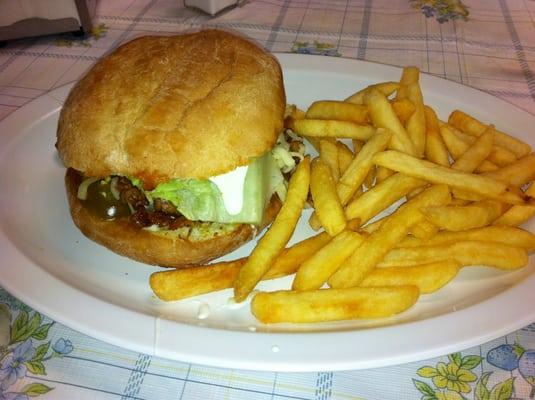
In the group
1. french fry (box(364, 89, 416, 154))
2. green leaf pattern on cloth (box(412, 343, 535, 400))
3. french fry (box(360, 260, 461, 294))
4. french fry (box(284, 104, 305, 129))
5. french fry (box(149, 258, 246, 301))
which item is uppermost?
french fry (box(364, 89, 416, 154))

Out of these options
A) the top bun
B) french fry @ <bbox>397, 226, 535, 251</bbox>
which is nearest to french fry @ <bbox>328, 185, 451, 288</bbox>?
french fry @ <bbox>397, 226, 535, 251</bbox>

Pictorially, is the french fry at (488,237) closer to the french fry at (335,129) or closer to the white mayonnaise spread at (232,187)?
the french fry at (335,129)

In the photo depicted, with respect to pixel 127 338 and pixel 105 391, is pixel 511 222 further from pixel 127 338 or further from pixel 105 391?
pixel 105 391

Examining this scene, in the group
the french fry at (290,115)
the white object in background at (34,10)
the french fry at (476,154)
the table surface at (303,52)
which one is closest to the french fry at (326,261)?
the table surface at (303,52)

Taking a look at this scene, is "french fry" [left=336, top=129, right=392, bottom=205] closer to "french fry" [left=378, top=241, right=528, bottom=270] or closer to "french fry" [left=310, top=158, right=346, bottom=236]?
"french fry" [left=310, top=158, right=346, bottom=236]

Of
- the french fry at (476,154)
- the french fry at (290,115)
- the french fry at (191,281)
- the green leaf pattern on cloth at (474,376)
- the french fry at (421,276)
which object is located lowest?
the green leaf pattern on cloth at (474,376)

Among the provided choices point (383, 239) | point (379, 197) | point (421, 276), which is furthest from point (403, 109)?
point (421, 276)

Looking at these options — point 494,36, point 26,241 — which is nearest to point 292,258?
point 26,241
